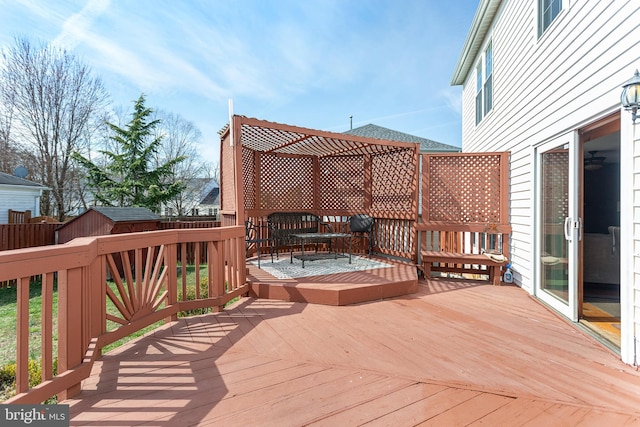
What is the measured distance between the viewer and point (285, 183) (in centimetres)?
649

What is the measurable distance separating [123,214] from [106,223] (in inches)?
20.3

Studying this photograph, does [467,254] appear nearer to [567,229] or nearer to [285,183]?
[567,229]

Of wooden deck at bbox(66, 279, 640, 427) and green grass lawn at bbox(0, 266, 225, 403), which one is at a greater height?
wooden deck at bbox(66, 279, 640, 427)

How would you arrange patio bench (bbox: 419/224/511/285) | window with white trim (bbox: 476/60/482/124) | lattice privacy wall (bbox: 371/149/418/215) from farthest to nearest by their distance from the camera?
window with white trim (bbox: 476/60/482/124), lattice privacy wall (bbox: 371/149/418/215), patio bench (bbox: 419/224/511/285)

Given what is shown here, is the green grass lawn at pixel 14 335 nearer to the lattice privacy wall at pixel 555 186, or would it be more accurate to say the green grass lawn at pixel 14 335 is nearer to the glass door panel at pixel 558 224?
the glass door panel at pixel 558 224

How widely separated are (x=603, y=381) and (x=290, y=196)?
539 centimetres

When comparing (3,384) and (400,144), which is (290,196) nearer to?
(400,144)

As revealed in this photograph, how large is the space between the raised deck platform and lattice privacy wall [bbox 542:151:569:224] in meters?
1.80

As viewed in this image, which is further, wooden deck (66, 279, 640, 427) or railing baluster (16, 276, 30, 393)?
wooden deck (66, 279, 640, 427)

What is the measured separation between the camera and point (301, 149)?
6.09 meters

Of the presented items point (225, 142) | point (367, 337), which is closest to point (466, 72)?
point (225, 142)

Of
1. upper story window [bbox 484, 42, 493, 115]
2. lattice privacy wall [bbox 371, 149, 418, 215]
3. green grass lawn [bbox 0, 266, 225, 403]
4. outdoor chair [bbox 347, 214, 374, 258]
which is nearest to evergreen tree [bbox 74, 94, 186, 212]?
green grass lawn [bbox 0, 266, 225, 403]

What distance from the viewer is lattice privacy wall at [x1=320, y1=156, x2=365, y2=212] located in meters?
6.57

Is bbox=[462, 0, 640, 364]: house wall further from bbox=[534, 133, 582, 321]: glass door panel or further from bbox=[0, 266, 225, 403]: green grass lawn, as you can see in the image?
bbox=[0, 266, 225, 403]: green grass lawn
